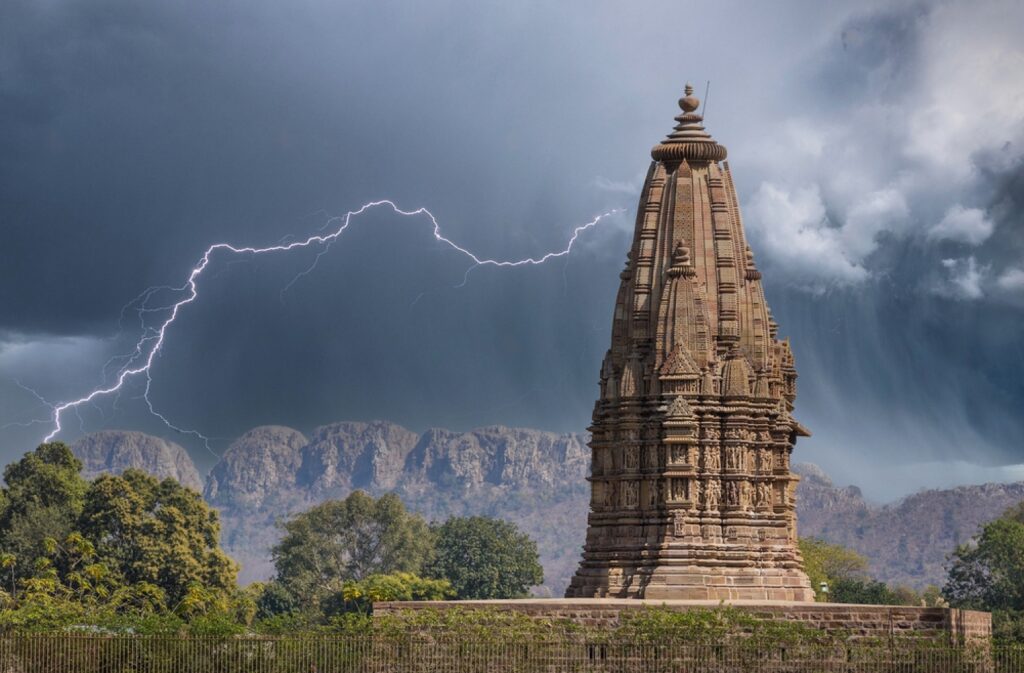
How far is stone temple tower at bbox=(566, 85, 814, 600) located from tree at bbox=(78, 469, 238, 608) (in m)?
35.5

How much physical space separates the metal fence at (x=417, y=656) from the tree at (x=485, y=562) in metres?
60.3

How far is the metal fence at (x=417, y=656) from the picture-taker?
46.9 m

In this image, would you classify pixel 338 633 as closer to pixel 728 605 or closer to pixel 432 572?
Answer: pixel 728 605

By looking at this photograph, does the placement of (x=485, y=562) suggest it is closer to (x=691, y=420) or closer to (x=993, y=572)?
(x=993, y=572)

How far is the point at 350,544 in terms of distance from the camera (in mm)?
121062

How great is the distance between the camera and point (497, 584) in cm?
10950

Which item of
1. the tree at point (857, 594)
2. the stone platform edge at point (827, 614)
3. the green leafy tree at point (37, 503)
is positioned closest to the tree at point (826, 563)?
the tree at point (857, 594)

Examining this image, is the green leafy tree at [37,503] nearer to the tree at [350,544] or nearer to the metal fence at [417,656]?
the tree at [350,544]

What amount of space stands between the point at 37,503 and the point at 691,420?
51.2 metres

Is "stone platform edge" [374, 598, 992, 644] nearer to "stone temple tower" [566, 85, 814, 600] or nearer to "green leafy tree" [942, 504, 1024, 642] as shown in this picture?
"stone temple tower" [566, 85, 814, 600]

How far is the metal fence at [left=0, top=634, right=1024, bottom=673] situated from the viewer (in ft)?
154

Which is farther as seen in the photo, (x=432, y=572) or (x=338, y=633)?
(x=432, y=572)

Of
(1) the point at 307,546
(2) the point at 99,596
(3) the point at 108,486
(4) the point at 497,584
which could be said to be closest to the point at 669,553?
(2) the point at 99,596

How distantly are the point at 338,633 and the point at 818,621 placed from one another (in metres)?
10.6
